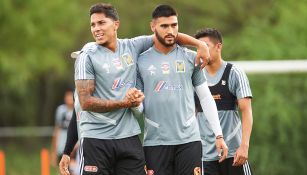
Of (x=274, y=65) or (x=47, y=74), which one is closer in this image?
(x=274, y=65)

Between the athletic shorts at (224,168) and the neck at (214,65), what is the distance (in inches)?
36.4

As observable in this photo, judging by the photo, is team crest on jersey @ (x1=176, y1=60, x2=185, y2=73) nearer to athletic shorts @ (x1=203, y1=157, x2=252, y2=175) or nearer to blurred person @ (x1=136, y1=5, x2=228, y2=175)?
blurred person @ (x1=136, y1=5, x2=228, y2=175)

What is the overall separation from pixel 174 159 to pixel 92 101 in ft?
3.48

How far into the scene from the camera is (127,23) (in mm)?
33125

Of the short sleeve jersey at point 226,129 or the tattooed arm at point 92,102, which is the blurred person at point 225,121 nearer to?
the short sleeve jersey at point 226,129

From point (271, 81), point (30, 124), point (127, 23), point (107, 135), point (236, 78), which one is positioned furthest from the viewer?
point (30, 124)

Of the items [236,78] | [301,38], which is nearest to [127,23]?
[301,38]

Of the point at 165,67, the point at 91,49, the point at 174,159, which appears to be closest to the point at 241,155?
the point at 174,159

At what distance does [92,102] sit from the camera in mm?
8297

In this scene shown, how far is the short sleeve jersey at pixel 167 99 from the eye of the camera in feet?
28.8

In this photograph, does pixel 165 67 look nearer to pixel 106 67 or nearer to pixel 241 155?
pixel 106 67

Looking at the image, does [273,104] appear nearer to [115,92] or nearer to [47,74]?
[115,92]

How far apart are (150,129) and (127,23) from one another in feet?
80.2

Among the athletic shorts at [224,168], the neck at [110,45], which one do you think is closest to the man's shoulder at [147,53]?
the neck at [110,45]
